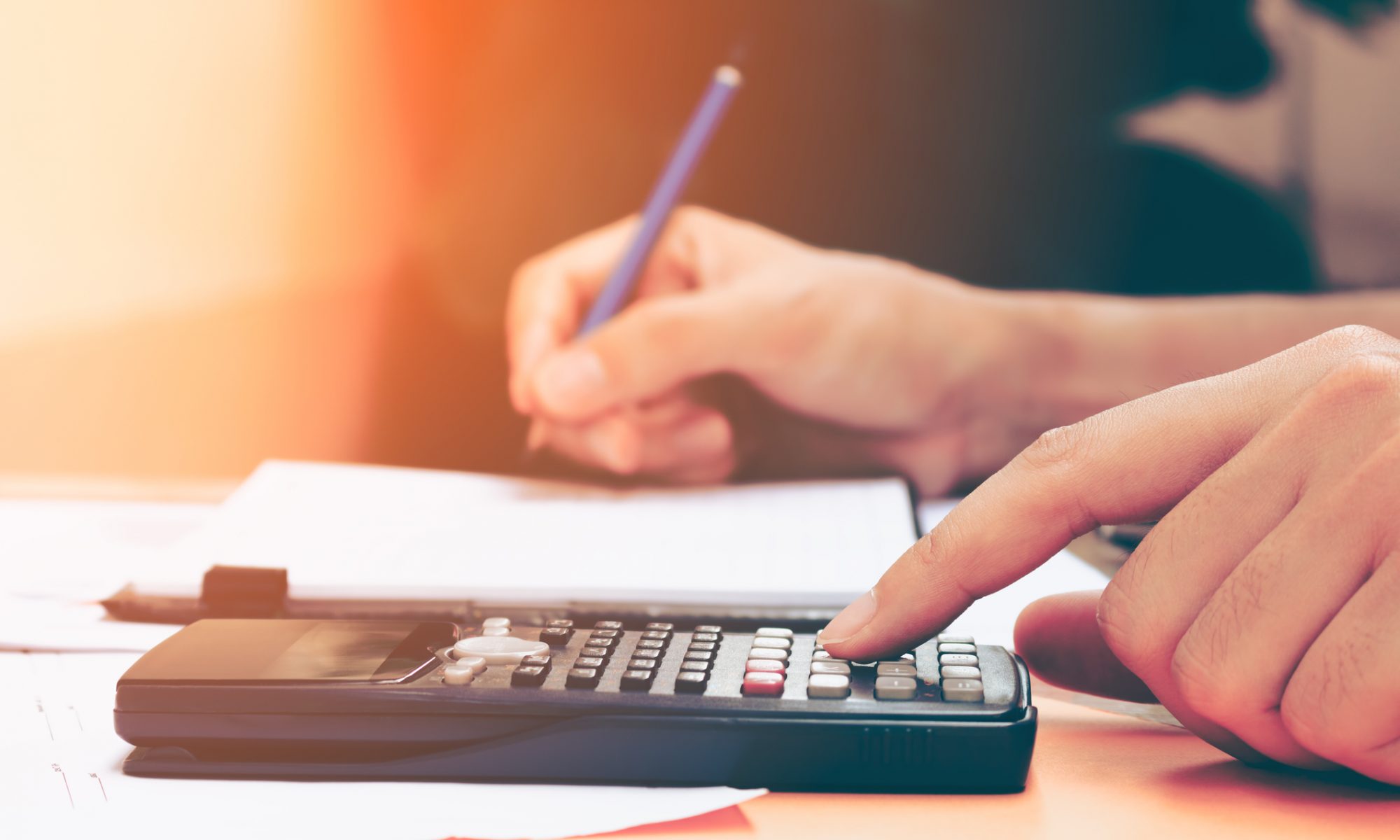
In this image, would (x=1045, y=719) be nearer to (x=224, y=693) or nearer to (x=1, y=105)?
(x=224, y=693)

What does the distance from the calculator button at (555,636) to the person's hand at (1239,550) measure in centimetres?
7

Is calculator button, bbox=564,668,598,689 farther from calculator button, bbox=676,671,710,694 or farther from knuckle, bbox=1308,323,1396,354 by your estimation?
knuckle, bbox=1308,323,1396,354

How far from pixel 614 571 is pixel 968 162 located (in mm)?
503

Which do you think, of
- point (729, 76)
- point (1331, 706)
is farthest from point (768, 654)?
point (729, 76)

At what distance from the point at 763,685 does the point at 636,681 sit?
0.10 ft

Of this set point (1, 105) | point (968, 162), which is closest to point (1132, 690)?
point (968, 162)

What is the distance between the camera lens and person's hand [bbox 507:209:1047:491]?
725 mm

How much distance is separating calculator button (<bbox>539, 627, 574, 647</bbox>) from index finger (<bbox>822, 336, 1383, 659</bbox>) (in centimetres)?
7

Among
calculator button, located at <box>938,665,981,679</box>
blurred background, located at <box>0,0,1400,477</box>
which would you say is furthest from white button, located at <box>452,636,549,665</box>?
blurred background, located at <box>0,0,1400,477</box>

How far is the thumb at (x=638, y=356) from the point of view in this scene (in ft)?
2.23

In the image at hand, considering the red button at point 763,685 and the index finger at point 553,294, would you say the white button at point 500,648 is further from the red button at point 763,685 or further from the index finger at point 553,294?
the index finger at point 553,294

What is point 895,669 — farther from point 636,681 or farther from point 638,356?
point 638,356

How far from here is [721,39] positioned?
2.60 feet

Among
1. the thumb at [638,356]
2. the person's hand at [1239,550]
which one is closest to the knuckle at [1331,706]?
the person's hand at [1239,550]
